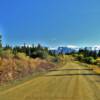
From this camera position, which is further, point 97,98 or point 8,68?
point 8,68

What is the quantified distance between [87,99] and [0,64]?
1941 cm

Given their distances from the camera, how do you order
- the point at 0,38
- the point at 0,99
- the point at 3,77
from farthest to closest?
the point at 0,38
the point at 3,77
the point at 0,99

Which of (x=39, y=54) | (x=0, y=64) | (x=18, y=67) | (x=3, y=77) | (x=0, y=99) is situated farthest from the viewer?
(x=39, y=54)

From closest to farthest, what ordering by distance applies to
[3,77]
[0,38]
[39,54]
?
[3,77], [0,38], [39,54]

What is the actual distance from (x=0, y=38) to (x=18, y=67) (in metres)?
9.84

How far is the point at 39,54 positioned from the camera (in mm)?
106688

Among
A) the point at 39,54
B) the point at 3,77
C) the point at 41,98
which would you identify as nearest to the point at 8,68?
the point at 3,77

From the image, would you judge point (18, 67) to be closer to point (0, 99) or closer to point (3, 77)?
point (3, 77)

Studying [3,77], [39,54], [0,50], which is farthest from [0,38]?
[39,54]

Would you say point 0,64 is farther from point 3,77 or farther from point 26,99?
point 26,99

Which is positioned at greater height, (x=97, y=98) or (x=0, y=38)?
(x=0, y=38)

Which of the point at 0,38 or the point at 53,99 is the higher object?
the point at 0,38

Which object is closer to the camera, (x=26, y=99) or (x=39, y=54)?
(x=26, y=99)

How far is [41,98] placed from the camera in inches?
733
